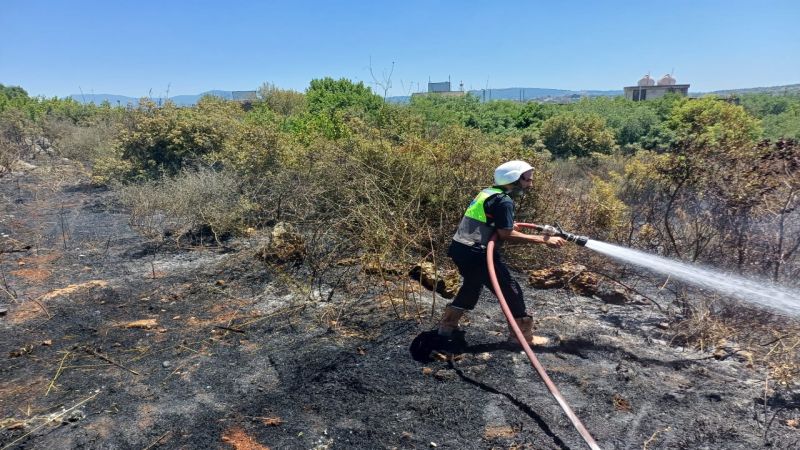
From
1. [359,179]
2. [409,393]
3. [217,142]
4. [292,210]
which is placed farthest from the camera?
[217,142]

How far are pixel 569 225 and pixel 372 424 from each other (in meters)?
4.51

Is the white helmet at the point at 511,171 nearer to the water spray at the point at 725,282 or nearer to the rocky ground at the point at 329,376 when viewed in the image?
the water spray at the point at 725,282

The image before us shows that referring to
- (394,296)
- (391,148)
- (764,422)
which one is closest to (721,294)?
(764,422)

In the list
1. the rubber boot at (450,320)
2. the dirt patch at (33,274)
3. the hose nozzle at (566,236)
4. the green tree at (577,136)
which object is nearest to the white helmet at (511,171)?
the hose nozzle at (566,236)

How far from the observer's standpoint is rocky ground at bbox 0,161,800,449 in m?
3.34

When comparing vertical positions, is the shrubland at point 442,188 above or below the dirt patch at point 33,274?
above

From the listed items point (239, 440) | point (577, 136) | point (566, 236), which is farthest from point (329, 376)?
point (577, 136)

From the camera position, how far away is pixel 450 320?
4.45 meters

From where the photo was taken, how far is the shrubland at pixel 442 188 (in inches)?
195

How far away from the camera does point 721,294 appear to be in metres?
5.02

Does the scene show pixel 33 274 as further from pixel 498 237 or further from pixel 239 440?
pixel 498 237

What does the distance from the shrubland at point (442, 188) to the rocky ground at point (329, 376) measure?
648mm

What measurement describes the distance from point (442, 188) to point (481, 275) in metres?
2.78

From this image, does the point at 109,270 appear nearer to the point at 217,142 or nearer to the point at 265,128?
the point at 265,128
